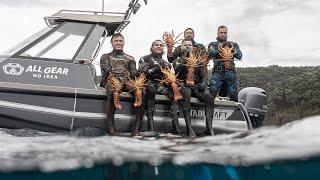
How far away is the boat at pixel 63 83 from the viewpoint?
6.88 meters

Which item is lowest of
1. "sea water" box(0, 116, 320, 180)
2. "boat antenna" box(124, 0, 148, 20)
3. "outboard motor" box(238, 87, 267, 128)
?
"sea water" box(0, 116, 320, 180)

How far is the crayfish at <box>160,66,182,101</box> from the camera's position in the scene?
744 centimetres

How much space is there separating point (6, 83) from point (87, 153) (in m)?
2.07

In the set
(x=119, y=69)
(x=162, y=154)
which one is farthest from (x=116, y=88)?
(x=162, y=154)

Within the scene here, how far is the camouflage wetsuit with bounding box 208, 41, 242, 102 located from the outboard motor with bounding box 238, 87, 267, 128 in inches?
18.2

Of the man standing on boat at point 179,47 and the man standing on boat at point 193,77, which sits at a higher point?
the man standing on boat at point 179,47

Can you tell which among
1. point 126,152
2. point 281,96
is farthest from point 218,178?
point 281,96

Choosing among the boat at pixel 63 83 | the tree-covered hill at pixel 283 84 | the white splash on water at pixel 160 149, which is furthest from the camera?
the tree-covered hill at pixel 283 84

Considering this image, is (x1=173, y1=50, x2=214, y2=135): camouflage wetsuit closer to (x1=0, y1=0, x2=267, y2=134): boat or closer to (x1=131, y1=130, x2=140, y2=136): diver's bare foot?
(x1=0, y1=0, x2=267, y2=134): boat

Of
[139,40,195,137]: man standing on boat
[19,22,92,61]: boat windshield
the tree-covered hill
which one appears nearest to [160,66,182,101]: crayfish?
[139,40,195,137]: man standing on boat

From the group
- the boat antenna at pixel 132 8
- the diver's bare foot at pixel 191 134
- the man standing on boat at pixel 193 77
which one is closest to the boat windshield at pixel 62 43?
the boat antenna at pixel 132 8

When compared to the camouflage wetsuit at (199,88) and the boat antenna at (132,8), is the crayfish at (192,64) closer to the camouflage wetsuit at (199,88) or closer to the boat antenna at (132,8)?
the camouflage wetsuit at (199,88)

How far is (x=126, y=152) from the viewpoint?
8.30 metres

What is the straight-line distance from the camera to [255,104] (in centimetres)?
888
